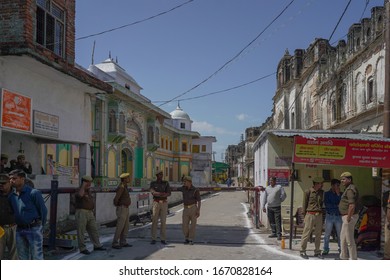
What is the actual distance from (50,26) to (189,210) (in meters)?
5.84

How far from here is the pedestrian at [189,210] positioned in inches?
388

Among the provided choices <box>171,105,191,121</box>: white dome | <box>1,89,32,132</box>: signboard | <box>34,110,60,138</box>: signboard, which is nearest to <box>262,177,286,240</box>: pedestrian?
<box>34,110,60,138</box>: signboard

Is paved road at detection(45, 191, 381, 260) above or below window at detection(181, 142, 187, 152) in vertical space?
below

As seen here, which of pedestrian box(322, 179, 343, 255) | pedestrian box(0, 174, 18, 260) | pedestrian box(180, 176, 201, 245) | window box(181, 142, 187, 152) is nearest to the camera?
pedestrian box(0, 174, 18, 260)

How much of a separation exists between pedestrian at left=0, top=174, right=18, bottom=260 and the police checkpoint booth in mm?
5387

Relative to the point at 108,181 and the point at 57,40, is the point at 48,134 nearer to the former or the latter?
the point at 57,40

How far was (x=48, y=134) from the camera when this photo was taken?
10.2 m

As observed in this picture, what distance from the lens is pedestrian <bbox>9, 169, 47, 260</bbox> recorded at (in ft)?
21.0

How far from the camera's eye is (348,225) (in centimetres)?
780

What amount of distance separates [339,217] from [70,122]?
7.06 metres

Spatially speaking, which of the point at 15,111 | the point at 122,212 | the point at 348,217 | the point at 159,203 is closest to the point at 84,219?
the point at 122,212

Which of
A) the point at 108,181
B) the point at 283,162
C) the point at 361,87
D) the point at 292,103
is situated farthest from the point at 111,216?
the point at 292,103

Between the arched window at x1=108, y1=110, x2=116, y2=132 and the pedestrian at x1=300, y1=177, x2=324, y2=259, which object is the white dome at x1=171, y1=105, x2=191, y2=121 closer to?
the arched window at x1=108, y1=110, x2=116, y2=132

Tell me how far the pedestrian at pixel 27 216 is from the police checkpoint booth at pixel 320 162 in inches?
198
